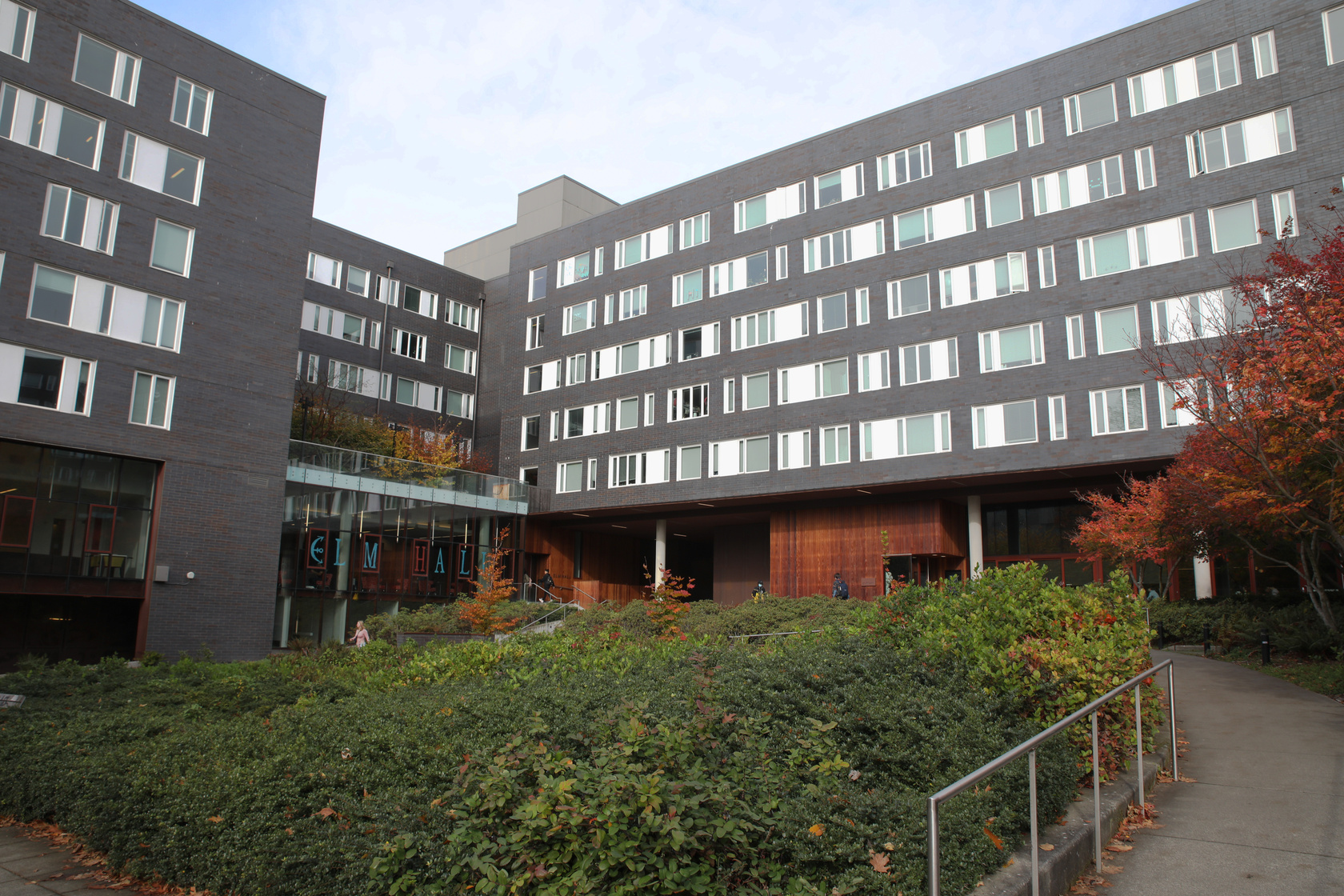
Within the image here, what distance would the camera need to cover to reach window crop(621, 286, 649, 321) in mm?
39812

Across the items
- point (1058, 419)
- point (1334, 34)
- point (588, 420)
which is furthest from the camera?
point (588, 420)

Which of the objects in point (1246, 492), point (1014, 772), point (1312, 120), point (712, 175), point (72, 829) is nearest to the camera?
point (1014, 772)

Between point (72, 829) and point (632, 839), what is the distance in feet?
21.5

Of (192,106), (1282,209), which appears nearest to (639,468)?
(192,106)

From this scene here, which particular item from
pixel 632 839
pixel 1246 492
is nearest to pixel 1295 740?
pixel 1246 492

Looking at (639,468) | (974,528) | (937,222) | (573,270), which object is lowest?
(974,528)

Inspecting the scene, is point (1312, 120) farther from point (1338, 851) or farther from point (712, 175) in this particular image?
point (1338, 851)

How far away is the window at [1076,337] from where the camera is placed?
28078mm

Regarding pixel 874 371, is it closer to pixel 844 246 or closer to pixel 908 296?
pixel 908 296

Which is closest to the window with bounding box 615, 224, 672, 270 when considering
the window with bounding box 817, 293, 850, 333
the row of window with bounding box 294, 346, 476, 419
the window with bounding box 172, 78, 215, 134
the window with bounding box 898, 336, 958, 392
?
the window with bounding box 817, 293, 850, 333

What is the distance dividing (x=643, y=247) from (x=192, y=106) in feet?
61.4

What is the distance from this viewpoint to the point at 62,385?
24188mm

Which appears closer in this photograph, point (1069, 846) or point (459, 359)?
point (1069, 846)

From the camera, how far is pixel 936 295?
3125 cm
